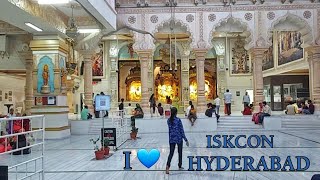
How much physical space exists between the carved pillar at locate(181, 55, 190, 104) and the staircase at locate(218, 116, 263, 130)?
7834 mm

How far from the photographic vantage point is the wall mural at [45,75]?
47.0ft

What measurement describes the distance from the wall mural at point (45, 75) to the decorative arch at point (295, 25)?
10.1m

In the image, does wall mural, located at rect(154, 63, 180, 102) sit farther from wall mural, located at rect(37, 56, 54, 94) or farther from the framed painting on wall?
wall mural, located at rect(37, 56, 54, 94)

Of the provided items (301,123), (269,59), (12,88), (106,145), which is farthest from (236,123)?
(12,88)

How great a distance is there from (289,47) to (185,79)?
7.00 meters

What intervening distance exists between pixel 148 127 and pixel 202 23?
219 inches

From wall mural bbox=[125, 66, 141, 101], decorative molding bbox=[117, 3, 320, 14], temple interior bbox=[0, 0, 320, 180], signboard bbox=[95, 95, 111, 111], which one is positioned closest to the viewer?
signboard bbox=[95, 95, 111, 111]

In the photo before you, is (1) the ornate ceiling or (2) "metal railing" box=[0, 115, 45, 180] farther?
(1) the ornate ceiling

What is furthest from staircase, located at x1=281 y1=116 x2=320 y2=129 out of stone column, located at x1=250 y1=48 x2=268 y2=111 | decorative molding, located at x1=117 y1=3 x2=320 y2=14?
decorative molding, located at x1=117 y1=3 x2=320 y2=14

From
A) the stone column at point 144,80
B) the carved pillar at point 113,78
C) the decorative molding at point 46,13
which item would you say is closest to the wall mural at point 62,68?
the decorative molding at point 46,13

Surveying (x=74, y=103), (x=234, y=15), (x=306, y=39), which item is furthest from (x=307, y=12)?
(x=74, y=103)

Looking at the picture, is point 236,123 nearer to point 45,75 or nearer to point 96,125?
point 96,125

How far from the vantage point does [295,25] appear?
18375 millimetres

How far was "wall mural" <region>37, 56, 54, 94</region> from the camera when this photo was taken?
14334 millimetres
